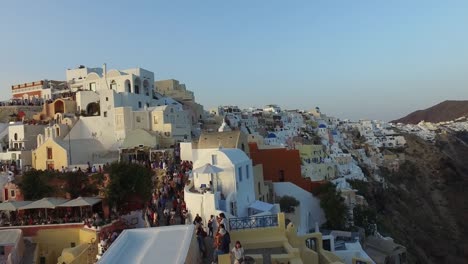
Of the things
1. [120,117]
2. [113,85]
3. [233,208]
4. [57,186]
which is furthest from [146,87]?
[233,208]

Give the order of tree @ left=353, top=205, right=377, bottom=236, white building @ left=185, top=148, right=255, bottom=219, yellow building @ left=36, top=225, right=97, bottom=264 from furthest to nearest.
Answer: tree @ left=353, top=205, right=377, bottom=236 → yellow building @ left=36, top=225, right=97, bottom=264 → white building @ left=185, top=148, right=255, bottom=219

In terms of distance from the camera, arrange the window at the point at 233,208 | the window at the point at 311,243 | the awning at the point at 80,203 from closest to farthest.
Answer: the window at the point at 311,243
the window at the point at 233,208
the awning at the point at 80,203

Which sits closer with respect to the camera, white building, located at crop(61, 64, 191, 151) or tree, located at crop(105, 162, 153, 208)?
tree, located at crop(105, 162, 153, 208)

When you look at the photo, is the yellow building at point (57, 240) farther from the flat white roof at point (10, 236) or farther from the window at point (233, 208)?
the window at point (233, 208)

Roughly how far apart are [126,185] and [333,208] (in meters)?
12.5

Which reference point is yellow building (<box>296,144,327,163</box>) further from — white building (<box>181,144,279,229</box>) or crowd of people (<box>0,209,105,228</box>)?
crowd of people (<box>0,209,105,228</box>)

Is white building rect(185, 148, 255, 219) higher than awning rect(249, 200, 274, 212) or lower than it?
higher

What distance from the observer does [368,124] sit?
108438 mm

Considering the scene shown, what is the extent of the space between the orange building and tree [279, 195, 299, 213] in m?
2.51

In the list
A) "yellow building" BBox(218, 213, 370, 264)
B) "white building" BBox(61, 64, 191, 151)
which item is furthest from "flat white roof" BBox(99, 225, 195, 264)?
"white building" BBox(61, 64, 191, 151)

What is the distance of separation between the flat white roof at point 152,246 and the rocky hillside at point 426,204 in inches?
1178

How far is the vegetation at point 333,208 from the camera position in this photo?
28.3 m

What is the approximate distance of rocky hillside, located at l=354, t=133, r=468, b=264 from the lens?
4603cm

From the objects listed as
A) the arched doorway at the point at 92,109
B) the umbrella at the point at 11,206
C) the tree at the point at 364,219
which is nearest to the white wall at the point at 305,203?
the tree at the point at 364,219
